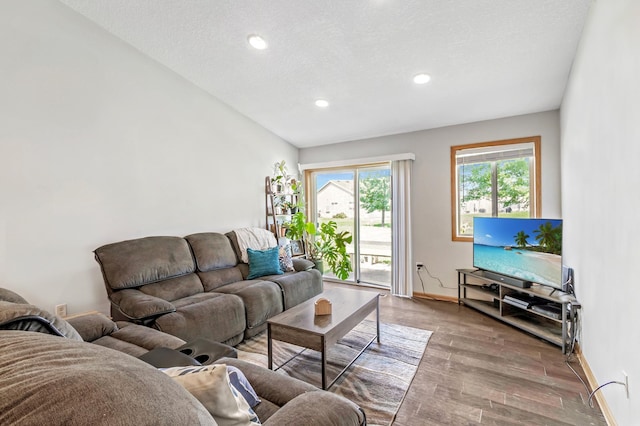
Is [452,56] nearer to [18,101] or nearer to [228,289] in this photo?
[228,289]

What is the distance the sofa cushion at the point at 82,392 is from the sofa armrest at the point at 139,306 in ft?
5.71

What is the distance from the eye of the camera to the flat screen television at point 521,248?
2830 millimetres


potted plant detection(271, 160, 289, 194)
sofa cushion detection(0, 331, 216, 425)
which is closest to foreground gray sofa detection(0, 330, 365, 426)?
sofa cushion detection(0, 331, 216, 425)

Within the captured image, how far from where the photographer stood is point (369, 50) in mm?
2678

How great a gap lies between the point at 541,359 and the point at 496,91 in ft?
8.66

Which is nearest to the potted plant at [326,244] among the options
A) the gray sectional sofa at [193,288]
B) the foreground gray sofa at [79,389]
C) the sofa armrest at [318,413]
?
the gray sectional sofa at [193,288]

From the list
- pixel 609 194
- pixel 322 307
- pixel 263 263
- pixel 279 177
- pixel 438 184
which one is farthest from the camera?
pixel 279 177

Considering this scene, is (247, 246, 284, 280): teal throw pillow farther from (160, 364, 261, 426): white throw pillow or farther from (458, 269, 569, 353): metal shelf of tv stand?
(160, 364, 261, 426): white throw pillow

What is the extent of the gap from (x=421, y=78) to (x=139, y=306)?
10.8 ft

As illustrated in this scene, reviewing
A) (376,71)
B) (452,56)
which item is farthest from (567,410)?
(376,71)

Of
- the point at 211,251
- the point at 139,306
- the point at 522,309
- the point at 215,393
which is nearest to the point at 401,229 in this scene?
the point at 522,309

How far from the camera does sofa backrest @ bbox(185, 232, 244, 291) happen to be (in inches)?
127

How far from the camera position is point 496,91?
3188 millimetres

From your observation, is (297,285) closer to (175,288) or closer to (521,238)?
(175,288)
